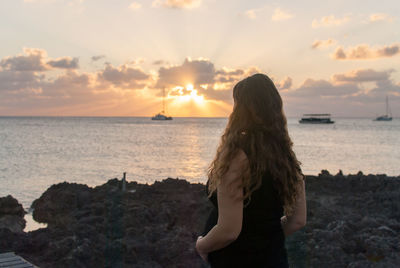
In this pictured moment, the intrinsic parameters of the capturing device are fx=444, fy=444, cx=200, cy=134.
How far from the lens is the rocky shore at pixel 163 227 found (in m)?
7.84

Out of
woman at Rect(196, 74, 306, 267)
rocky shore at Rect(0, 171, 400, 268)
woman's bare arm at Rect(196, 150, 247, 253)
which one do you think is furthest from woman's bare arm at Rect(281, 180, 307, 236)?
rocky shore at Rect(0, 171, 400, 268)

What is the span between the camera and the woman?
Result: 228 cm

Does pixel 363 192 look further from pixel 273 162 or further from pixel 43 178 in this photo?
pixel 43 178

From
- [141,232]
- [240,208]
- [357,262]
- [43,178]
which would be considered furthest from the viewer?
[43,178]

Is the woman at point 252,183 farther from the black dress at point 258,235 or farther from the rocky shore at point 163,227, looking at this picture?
the rocky shore at point 163,227

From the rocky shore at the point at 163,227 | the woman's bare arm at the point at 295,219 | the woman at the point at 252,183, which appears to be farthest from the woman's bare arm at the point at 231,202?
the rocky shore at the point at 163,227

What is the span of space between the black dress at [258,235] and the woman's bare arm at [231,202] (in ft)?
0.38

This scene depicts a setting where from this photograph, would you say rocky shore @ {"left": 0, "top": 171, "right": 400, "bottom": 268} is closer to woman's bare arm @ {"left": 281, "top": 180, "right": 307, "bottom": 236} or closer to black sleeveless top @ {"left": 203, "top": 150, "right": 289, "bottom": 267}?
woman's bare arm @ {"left": 281, "top": 180, "right": 307, "bottom": 236}

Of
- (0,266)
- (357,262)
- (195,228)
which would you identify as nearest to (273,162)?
(0,266)

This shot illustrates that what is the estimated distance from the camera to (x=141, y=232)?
944 centimetres

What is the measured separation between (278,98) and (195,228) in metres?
8.52

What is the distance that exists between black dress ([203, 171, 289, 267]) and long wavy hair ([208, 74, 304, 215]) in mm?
58

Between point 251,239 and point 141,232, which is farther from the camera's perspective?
point 141,232

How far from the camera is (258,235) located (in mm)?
2461
